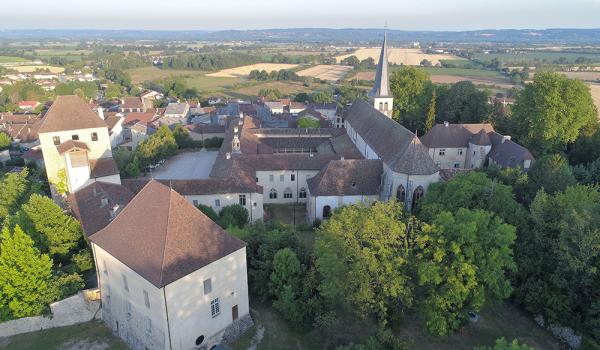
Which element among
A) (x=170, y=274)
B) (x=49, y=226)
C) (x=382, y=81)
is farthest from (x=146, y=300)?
(x=382, y=81)

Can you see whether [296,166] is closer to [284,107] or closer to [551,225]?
[551,225]

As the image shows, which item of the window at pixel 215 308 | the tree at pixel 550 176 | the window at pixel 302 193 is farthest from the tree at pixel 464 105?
the window at pixel 215 308

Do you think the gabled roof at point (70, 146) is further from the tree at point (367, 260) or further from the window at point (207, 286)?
the tree at point (367, 260)

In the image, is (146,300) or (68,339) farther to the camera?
(68,339)

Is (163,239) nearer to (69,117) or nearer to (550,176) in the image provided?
(69,117)

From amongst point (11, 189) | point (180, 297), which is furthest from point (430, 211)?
point (11, 189)

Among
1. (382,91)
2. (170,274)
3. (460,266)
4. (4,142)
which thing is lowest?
(4,142)

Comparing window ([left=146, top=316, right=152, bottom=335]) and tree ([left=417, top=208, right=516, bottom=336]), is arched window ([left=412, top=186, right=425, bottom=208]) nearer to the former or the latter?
tree ([left=417, top=208, right=516, bottom=336])
